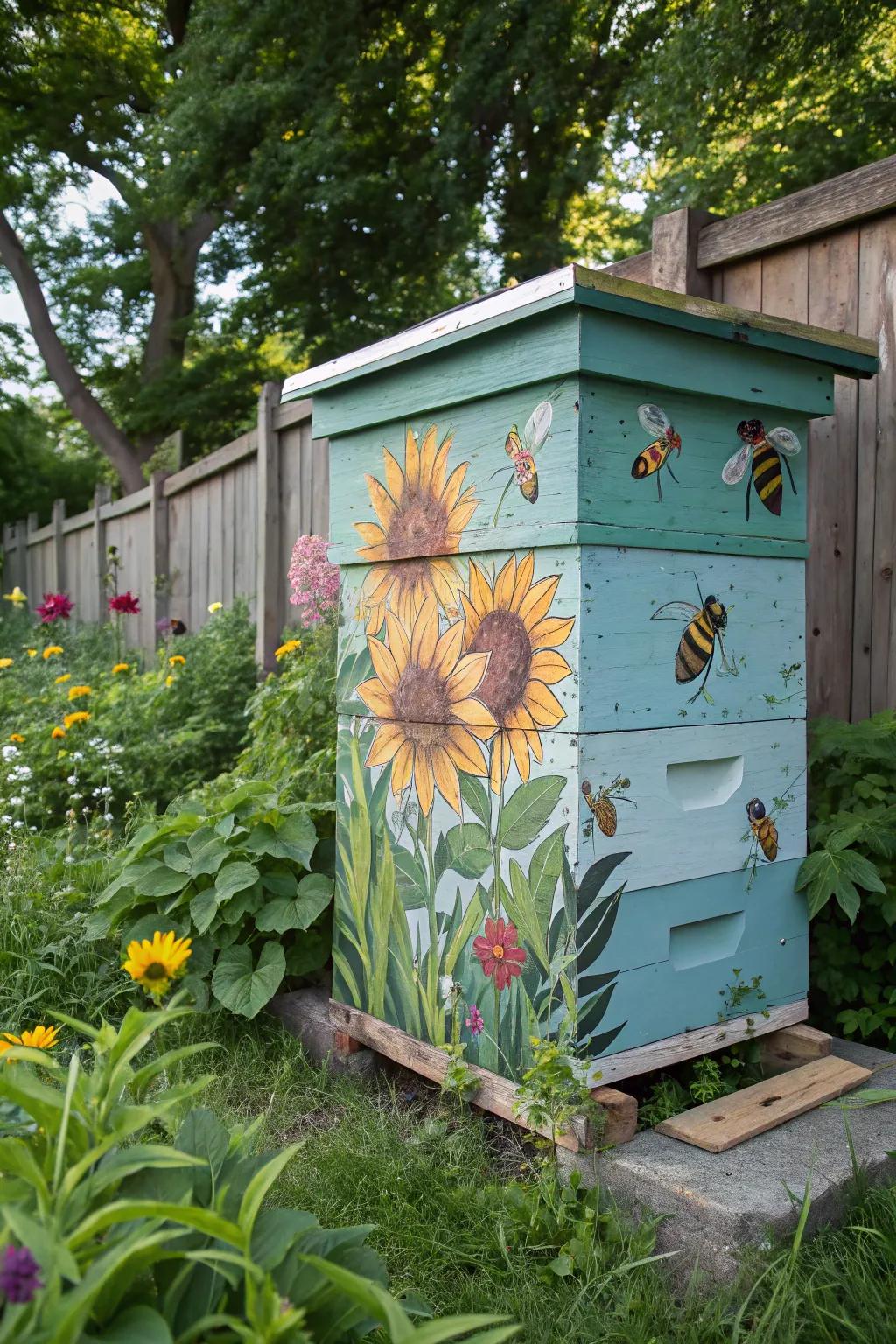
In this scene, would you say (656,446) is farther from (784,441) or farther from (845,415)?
(845,415)

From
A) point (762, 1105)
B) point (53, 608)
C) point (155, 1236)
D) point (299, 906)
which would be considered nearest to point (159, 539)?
point (53, 608)

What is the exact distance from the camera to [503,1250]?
179 cm

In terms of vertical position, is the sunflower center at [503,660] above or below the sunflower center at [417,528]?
below

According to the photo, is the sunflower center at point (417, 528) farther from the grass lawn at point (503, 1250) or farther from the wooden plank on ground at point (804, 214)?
the wooden plank on ground at point (804, 214)

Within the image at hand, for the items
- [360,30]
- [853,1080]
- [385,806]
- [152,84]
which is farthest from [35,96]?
[853,1080]

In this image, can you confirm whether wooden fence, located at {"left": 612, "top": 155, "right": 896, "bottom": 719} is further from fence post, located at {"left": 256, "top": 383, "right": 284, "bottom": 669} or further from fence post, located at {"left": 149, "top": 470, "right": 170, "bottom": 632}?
fence post, located at {"left": 149, "top": 470, "right": 170, "bottom": 632}

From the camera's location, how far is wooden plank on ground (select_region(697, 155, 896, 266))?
2637 millimetres

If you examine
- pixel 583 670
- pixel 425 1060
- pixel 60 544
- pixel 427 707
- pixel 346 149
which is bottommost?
pixel 425 1060

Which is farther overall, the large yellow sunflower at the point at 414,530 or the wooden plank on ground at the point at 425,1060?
the large yellow sunflower at the point at 414,530

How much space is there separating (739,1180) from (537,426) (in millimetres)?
1468

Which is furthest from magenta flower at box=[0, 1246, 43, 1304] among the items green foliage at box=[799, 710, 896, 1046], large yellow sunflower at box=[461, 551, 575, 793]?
green foliage at box=[799, 710, 896, 1046]

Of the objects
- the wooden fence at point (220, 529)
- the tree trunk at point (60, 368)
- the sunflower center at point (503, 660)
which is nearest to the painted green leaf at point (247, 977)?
the sunflower center at point (503, 660)

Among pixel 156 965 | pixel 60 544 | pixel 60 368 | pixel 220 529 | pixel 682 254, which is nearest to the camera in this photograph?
pixel 156 965

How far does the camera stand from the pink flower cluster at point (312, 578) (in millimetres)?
3846
